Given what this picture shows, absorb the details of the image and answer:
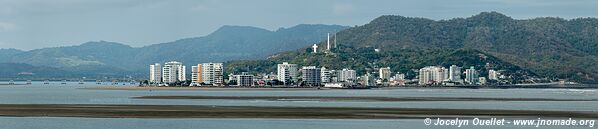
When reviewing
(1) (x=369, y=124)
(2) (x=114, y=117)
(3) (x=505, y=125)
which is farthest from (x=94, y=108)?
(3) (x=505, y=125)

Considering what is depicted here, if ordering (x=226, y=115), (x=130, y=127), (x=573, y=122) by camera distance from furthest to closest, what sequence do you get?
(x=226, y=115) < (x=573, y=122) < (x=130, y=127)

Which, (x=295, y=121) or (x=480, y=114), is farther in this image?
(x=480, y=114)

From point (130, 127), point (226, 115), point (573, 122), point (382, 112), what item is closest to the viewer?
point (130, 127)

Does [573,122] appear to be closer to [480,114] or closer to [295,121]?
[480,114]

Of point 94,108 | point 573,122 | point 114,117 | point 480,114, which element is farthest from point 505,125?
point 94,108

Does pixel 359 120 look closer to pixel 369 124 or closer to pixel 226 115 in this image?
pixel 369 124

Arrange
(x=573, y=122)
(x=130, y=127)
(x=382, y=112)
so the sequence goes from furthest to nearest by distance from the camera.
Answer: (x=382, y=112)
(x=573, y=122)
(x=130, y=127)
